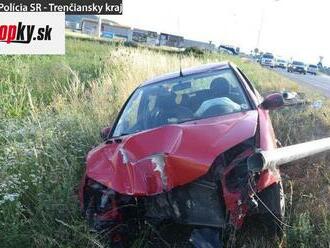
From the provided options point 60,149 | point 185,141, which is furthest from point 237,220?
point 60,149

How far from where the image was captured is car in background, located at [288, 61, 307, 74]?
58.1 meters

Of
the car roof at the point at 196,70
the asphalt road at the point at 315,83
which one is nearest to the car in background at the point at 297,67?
the asphalt road at the point at 315,83

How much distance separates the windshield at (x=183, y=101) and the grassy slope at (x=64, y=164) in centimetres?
94

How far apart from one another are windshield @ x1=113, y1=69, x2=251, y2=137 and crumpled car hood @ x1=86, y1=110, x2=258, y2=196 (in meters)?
0.61

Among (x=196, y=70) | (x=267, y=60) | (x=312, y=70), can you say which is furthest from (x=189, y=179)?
(x=312, y=70)

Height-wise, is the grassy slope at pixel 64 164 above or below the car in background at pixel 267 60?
above

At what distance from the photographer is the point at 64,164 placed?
6172mm

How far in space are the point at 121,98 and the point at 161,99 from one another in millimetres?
4162

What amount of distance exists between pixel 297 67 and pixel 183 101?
54.9 metres

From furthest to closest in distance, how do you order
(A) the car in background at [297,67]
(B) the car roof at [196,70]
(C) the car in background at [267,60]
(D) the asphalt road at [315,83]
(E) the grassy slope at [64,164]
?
(C) the car in background at [267,60], (A) the car in background at [297,67], (D) the asphalt road at [315,83], (B) the car roof at [196,70], (E) the grassy slope at [64,164]

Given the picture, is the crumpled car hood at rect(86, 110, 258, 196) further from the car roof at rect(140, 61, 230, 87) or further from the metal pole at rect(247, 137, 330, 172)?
the car roof at rect(140, 61, 230, 87)

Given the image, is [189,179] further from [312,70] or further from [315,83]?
[312,70]

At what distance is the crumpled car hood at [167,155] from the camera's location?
406 centimetres

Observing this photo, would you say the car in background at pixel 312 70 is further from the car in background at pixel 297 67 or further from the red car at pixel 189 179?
the red car at pixel 189 179
